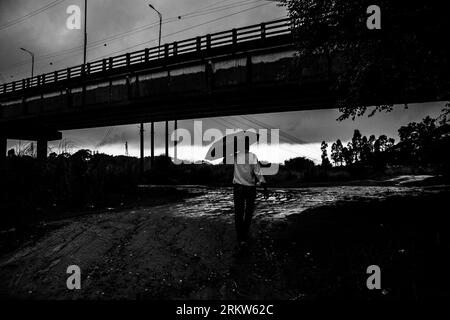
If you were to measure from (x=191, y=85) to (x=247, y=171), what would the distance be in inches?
A: 603

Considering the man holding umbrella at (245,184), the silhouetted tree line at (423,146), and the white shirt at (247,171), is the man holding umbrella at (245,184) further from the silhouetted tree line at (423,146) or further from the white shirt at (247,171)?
the silhouetted tree line at (423,146)

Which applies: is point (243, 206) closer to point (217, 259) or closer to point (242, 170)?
point (242, 170)

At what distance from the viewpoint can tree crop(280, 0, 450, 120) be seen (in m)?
6.18

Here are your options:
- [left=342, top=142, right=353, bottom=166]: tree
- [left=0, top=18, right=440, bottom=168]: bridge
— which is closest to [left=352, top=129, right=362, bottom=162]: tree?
[left=342, top=142, right=353, bottom=166]: tree

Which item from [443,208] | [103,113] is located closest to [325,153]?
[103,113]

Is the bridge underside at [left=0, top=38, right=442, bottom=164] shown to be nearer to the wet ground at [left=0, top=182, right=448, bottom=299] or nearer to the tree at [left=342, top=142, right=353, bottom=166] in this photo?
the wet ground at [left=0, top=182, right=448, bottom=299]

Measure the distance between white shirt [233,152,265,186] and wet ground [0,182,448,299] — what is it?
1.24 m

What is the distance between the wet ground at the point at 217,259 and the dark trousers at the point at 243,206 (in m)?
0.35

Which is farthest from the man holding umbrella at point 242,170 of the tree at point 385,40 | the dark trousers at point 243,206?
the tree at point 385,40

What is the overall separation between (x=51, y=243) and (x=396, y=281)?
256 inches

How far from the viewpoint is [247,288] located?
4016 mm

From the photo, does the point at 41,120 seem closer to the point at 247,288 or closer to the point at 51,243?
the point at 51,243

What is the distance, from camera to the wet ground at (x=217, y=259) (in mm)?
4047
